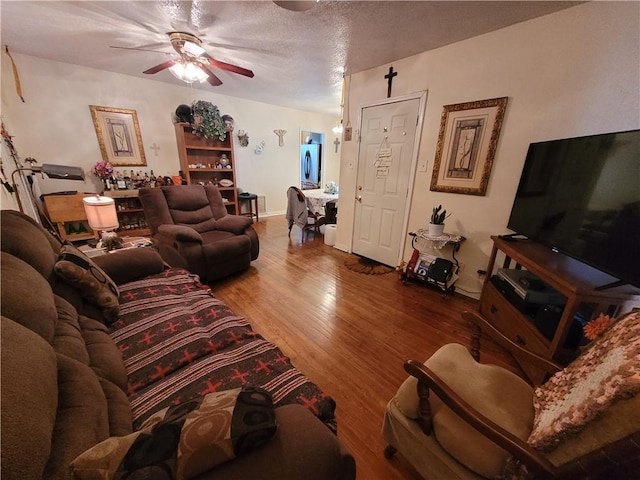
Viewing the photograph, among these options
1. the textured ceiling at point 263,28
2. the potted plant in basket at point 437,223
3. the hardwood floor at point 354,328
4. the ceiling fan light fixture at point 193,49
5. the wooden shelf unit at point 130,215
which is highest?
the textured ceiling at point 263,28

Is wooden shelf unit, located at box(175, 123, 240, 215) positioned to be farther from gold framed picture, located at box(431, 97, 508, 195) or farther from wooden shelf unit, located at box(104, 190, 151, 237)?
gold framed picture, located at box(431, 97, 508, 195)

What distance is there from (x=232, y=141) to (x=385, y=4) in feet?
11.4

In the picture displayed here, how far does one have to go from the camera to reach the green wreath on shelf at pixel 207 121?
153 inches

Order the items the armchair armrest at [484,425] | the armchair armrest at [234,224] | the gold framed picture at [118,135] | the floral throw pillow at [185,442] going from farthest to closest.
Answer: the gold framed picture at [118,135], the armchair armrest at [234,224], the armchair armrest at [484,425], the floral throw pillow at [185,442]

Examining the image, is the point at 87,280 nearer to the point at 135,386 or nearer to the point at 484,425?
the point at 135,386

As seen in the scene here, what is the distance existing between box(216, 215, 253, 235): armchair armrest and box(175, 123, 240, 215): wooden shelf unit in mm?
1646

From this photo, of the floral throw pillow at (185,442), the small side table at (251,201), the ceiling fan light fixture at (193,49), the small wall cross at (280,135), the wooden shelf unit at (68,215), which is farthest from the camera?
the small wall cross at (280,135)

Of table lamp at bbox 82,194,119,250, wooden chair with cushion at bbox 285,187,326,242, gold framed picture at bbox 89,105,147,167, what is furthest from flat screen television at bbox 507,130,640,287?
gold framed picture at bbox 89,105,147,167

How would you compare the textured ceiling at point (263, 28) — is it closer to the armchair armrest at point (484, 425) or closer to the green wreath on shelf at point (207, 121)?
the green wreath on shelf at point (207, 121)

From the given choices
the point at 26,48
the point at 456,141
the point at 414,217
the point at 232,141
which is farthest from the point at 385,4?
the point at 26,48

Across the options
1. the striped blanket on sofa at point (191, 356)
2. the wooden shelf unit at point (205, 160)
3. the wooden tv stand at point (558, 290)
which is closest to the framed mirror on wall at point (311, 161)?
the wooden shelf unit at point (205, 160)

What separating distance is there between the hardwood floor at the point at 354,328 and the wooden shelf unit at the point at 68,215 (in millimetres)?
2375

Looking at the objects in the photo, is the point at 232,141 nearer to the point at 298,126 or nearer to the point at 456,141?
the point at 298,126

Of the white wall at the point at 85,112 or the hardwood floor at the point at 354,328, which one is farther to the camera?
the white wall at the point at 85,112
